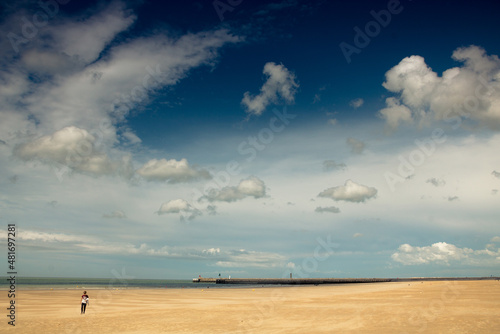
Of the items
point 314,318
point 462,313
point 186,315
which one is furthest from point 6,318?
point 462,313

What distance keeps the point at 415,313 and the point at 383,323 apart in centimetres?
543

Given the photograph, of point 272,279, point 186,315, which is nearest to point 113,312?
point 186,315

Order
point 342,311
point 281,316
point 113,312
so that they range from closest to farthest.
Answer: point 281,316, point 342,311, point 113,312

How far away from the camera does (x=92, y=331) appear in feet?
78.7

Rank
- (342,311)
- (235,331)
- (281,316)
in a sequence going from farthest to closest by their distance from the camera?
(342,311), (281,316), (235,331)

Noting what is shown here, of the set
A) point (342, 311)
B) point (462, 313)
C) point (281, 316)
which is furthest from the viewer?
point (342, 311)

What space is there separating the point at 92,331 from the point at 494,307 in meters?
33.1

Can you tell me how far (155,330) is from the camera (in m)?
24.0

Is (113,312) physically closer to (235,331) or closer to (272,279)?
(235,331)

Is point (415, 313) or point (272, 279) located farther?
point (272, 279)

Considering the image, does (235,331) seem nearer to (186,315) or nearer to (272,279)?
(186,315)

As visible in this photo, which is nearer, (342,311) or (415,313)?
(415,313)

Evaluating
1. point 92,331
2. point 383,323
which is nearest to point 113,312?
point 92,331

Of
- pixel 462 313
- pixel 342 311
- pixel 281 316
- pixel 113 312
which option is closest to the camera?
pixel 462 313
